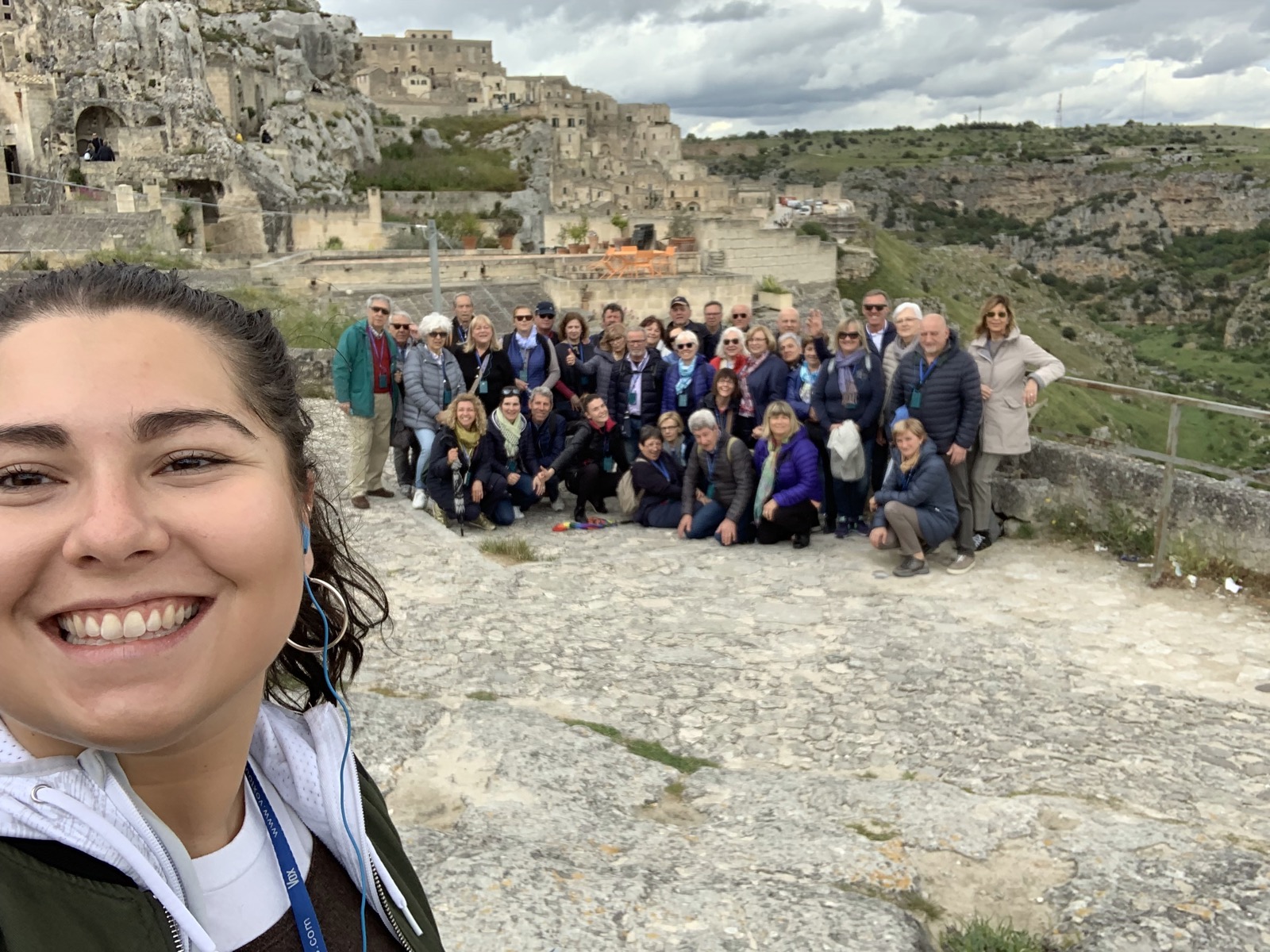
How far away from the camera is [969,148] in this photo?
126 meters

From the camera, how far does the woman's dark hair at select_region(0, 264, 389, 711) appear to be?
1054 millimetres

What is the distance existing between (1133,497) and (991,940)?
5.26 metres

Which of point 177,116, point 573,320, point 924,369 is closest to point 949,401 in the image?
point 924,369

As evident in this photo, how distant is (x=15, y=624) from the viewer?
94 centimetres

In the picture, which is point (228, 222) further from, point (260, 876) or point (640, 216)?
point (260, 876)

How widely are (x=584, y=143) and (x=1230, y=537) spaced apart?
59.8 metres

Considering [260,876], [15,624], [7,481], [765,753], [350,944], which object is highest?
[7,481]

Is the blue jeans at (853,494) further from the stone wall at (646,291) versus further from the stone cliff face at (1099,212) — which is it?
the stone cliff face at (1099,212)

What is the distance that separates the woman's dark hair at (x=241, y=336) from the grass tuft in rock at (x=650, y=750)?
3.04 meters

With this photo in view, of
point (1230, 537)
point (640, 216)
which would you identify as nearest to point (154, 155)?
point (640, 216)

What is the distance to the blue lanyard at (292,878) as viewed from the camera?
3.96 feet

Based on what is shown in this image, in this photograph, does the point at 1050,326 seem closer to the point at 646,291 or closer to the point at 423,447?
the point at 646,291

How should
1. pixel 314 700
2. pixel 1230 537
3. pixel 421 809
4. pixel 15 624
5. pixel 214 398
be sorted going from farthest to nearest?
1. pixel 1230 537
2. pixel 421 809
3. pixel 314 700
4. pixel 214 398
5. pixel 15 624

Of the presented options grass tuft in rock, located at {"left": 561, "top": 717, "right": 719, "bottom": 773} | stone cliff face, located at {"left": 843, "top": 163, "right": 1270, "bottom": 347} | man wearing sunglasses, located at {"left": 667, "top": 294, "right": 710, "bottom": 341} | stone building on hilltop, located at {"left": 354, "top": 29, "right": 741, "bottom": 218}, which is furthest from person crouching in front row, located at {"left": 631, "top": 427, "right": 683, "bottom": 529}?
stone cliff face, located at {"left": 843, "top": 163, "right": 1270, "bottom": 347}
